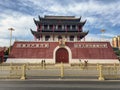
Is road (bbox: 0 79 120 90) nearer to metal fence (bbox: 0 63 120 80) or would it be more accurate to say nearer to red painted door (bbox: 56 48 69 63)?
metal fence (bbox: 0 63 120 80)

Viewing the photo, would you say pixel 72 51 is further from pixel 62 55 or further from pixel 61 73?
pixel 61 73

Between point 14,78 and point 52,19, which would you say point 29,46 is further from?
point 14,78

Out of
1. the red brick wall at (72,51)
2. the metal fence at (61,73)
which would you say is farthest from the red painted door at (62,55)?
the metal fence at (61,73)

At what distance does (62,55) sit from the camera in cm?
3681

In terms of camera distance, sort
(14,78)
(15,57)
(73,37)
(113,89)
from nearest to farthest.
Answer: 1. (113,89)
2. (14,78)
3. (15,57)
4. (73,37)

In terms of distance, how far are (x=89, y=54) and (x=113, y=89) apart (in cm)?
2868

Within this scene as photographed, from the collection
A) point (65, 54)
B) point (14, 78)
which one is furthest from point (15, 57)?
point (14, 78)

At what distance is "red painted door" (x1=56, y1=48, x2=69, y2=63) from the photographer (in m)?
36.5

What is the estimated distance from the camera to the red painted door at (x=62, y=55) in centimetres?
3653

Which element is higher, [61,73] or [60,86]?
[61,73]

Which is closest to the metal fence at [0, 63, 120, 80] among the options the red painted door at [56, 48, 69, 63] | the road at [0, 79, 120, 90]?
the road at [0, 79, 120, 90]

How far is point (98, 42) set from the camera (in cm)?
3747

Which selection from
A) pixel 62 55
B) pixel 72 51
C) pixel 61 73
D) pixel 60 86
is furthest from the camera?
pixel 62 55

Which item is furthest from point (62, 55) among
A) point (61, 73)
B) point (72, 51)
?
point (61, 73)
